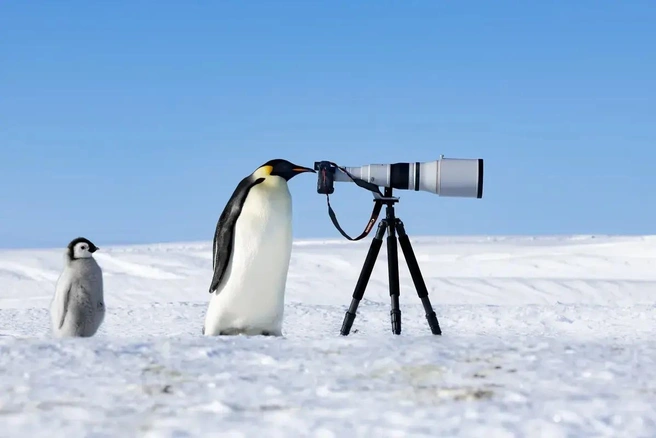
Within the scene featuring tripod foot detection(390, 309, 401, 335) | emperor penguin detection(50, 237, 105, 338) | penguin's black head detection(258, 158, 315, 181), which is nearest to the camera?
penguin's black head detection(258, 158, 315, 181)

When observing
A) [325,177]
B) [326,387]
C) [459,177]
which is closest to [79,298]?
[325,177]

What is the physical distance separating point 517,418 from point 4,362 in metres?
1.66

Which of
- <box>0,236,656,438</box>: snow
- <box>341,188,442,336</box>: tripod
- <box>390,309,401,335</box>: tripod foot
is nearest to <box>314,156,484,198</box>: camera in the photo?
<box>341,188,442,336</box>: tripod

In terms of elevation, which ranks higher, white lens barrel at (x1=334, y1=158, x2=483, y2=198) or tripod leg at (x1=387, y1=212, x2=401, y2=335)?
white lens barrel at (x1=334, y1=158, x2=483, y2=198)

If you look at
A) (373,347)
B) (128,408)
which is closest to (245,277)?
(373,347)

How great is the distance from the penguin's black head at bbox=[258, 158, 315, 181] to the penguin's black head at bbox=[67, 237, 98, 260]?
3.39 feet

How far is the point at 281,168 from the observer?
4.00 m

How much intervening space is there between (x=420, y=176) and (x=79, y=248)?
1806 millimetres

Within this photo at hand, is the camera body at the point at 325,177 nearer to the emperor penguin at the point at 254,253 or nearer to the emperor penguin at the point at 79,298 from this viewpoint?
the emperor penguin at the point at 254,253

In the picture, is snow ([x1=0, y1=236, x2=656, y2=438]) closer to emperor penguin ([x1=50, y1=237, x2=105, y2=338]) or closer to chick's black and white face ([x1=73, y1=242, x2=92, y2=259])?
emperor penguin ([x1=50, y1=237, x2=105, y2=338])

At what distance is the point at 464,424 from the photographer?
1.98 metres

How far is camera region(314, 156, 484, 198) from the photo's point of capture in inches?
161

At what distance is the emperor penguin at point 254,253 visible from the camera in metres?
3.89

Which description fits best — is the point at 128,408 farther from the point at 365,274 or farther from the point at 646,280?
the point at 646,280
